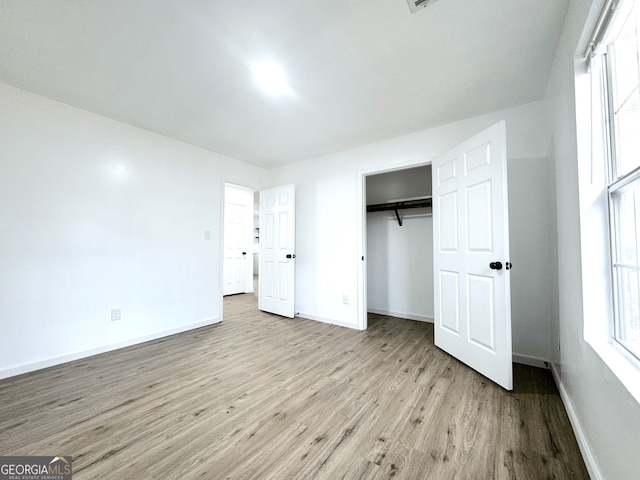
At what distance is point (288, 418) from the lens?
5.16ft

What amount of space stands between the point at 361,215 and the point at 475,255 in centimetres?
153

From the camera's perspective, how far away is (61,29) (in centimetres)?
159

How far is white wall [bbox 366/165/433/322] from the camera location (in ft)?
12.3

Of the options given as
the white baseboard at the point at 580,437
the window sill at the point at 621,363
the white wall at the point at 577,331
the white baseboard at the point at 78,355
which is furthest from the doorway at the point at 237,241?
the window sill at the point at 621,363

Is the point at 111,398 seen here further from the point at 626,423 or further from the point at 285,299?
the point at 626,423

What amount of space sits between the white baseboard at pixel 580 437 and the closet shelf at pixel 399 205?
236 cm

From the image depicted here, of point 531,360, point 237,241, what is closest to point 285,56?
point 531,360

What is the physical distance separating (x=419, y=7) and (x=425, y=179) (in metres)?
2.70

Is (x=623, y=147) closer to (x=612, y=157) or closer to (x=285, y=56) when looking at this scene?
(x=612, y=157)

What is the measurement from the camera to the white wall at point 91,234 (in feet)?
7.22

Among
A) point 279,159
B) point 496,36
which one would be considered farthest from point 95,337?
point 496,36

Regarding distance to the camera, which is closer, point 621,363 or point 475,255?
point 621,363

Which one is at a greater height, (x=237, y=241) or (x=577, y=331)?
(x=237, y=241)

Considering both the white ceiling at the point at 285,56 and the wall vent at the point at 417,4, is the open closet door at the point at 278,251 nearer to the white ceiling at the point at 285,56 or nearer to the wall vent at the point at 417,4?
the white ceiling at the point at 285,56
